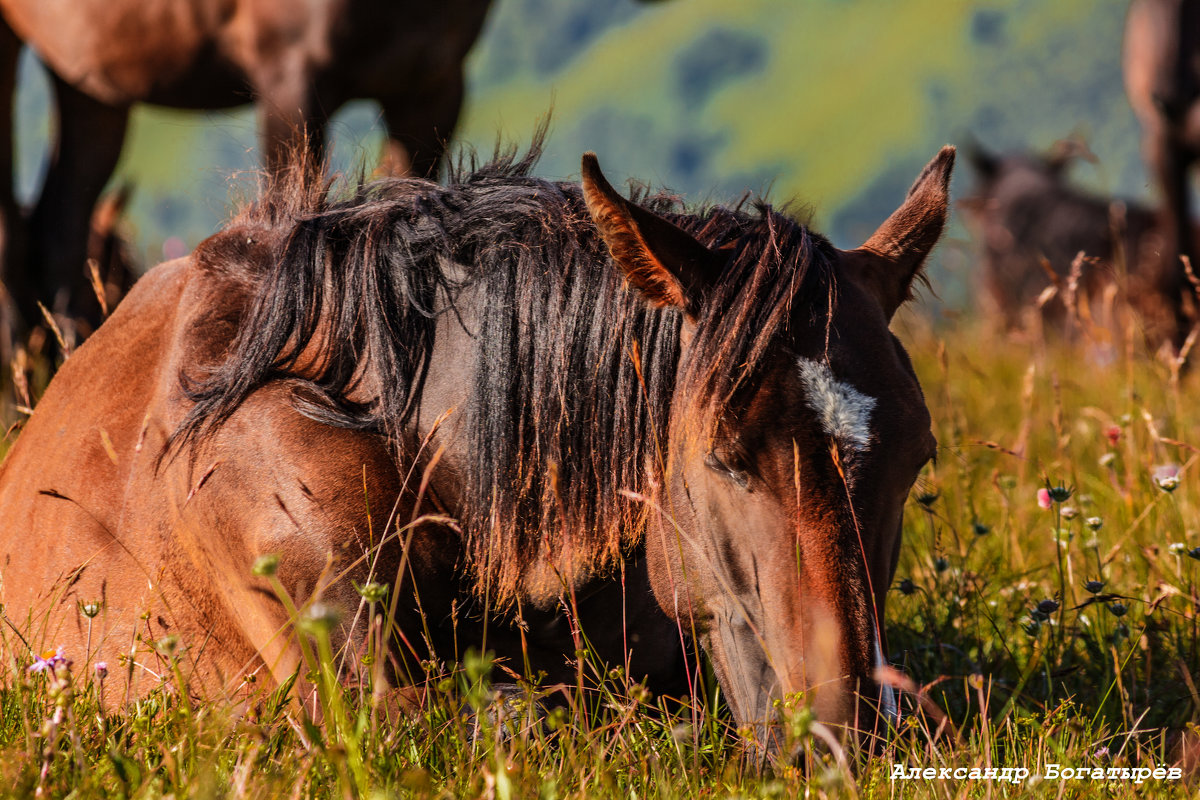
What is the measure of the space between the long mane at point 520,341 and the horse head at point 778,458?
0.7 inches

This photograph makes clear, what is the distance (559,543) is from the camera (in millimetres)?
→ 2252

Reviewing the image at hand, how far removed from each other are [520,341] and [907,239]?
2.71ft

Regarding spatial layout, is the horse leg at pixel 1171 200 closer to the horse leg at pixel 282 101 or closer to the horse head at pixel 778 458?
the horse leg at pixel 282 101

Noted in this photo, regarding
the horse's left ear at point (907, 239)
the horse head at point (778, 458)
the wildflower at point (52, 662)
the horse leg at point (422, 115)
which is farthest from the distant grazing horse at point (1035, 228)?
the wildflower at point (52, 662)

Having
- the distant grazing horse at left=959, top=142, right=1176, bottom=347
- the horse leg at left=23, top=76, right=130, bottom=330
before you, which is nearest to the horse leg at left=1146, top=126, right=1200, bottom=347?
the distant grazing horse at left=959, top=142, right=1176, bottom=347

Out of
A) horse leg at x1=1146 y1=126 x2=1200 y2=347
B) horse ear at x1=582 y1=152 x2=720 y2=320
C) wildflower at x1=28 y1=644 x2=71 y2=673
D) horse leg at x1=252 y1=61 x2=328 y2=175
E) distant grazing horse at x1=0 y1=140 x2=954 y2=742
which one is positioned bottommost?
wildflower at x1=28 y1=644 x2=71 y2=673

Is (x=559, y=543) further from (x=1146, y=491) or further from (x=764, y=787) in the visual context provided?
(x=1146, y=491)

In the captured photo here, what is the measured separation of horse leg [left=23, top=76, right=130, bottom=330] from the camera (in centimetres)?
580

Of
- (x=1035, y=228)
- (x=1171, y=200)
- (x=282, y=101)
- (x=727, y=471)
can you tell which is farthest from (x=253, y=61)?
(x=1035, y=228)

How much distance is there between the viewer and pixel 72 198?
5.93 m

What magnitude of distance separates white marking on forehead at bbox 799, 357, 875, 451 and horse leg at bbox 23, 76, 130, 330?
492 centimetres

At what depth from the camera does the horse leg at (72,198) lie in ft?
19.0

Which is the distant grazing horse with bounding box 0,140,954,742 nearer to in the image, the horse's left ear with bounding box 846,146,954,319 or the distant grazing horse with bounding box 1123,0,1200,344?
the horse's left ear with bounding box 846,146,954,319

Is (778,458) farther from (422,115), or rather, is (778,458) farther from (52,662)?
(422,115)
